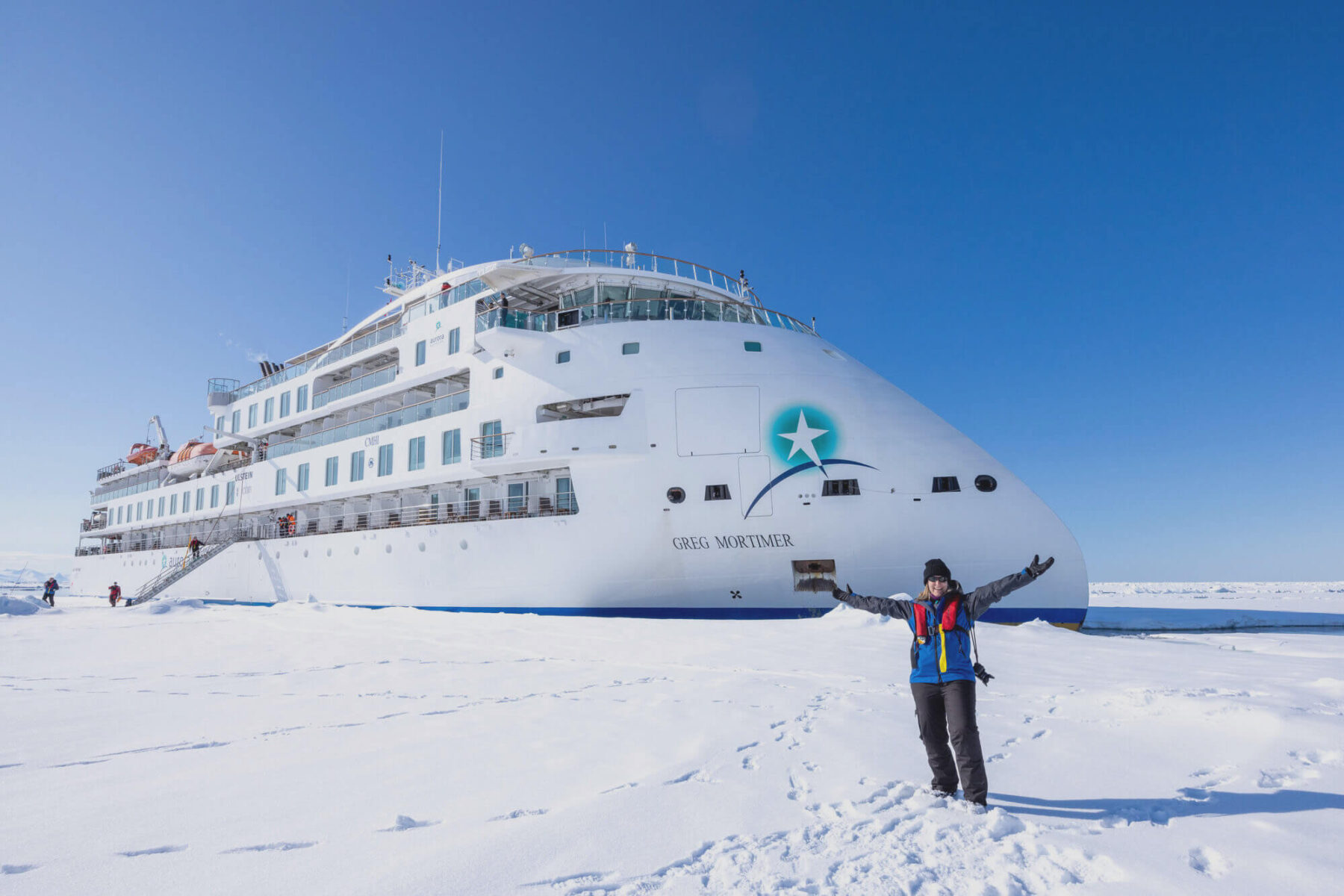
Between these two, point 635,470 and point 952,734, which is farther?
point 635,470

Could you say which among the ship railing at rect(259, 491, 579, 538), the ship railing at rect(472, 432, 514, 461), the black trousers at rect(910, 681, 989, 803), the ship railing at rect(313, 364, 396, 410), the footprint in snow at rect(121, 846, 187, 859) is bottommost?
the footprint in snow at rect(121, 846, 187, 859)

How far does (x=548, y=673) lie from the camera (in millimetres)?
8195

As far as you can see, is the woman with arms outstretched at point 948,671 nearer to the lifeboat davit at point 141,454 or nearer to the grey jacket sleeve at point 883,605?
the grey jacket sleeve at point 883,605

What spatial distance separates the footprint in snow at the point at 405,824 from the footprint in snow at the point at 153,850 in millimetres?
927

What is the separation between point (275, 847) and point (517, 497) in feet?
51.5

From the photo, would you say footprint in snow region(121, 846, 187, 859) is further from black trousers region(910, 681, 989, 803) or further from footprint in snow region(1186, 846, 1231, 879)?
footprint in snow region(1186, 846, 1231, 879)

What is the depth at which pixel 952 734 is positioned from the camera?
3803 millimetres

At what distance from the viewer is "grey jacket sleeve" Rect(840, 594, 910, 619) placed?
423cm

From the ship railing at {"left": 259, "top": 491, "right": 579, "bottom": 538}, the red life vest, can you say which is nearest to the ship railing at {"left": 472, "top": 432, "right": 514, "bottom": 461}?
the ship railing at {"left": 259, "top": 491, "right": 579, "bottom": 538}

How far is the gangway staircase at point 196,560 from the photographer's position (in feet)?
96.6

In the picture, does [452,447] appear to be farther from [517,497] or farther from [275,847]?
[275,847]

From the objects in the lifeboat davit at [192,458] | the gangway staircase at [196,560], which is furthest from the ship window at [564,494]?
the lifeboat davit at [192,458]

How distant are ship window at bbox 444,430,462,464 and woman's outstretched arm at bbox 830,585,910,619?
17.1 meters

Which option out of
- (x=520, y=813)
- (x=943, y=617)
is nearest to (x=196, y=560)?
(x=520, y=813)
